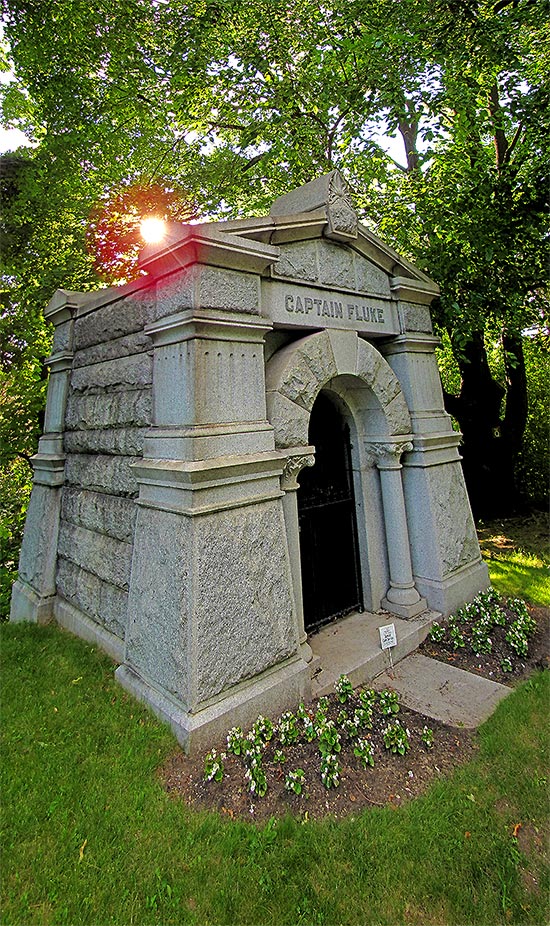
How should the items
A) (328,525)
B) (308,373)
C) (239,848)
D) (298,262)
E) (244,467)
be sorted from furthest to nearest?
1. (328,525)
2. (298,262)
3. (308,373)
4. (244,467)
5. (239,848)

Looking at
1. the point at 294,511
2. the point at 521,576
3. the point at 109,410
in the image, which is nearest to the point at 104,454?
the point at 109,410

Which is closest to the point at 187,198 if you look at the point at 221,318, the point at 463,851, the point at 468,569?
the point at 221,318

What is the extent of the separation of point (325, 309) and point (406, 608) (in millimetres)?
3216

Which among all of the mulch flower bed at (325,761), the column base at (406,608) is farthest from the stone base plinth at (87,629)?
the column base at (406,608)

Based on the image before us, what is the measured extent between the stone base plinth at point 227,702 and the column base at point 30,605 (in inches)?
74.9

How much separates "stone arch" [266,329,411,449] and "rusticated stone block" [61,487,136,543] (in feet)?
4.93

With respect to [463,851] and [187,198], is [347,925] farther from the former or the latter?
[187,198]

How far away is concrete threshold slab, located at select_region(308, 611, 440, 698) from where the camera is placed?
373cm

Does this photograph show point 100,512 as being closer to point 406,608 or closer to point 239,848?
point 239,848

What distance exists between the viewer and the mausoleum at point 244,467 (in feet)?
9.98

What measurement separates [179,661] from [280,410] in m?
2.02

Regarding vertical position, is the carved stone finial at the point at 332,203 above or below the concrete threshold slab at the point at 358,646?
above

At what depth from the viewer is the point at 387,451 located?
4.80 m

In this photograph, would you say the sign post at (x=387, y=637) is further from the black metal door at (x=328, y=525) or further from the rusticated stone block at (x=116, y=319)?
the rusticated stone block at (x=116, y=319)
